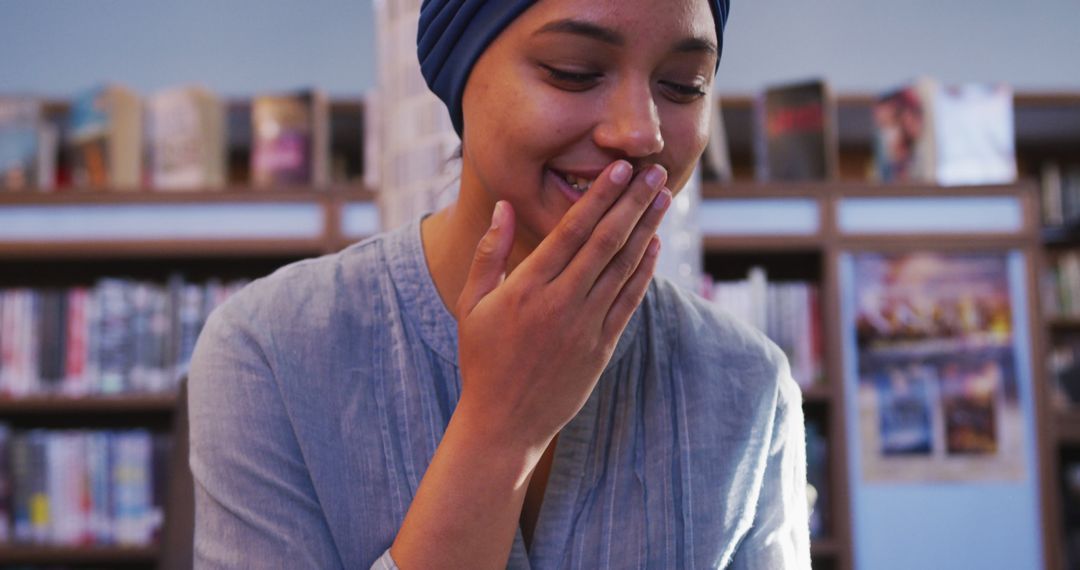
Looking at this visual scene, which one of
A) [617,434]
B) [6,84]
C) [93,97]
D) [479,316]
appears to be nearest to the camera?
[479,316]

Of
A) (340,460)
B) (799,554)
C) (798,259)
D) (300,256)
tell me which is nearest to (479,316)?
(340,460)

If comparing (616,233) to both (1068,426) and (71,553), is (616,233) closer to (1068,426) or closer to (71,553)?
(71,553)

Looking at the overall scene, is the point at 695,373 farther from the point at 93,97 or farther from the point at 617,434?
the point at 93,97

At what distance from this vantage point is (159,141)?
2.40 metres

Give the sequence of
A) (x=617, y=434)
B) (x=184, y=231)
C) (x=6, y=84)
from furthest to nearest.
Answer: (x=6, y=84) < (x=184, y=231) < (x=617, y=434)

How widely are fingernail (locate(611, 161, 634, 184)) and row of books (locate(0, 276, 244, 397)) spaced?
1969mm

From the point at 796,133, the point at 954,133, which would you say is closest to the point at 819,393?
the point at 796,133

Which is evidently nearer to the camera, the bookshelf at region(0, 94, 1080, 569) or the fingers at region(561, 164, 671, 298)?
the fingers at region(561, 164, 671, 298)

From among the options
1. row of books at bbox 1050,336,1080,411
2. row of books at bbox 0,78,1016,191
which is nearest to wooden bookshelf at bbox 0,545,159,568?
row of books at bbox 0,78,1016,191

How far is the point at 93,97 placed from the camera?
241 centimetres

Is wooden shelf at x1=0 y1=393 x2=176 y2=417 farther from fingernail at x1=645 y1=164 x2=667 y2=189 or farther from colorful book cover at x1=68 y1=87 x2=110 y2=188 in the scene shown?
fingernail at x1=645 y1=164 x2=667 y2=189

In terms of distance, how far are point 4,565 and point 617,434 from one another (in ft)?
7.40

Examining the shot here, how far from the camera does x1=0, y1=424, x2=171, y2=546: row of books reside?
7.35 ft

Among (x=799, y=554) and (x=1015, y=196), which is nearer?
(x=799, y=554)
